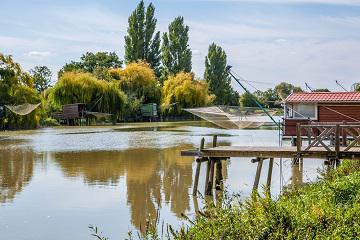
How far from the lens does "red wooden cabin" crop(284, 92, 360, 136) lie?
28.0 meters

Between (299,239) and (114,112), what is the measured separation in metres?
60.8

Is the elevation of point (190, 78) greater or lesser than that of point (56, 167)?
greater

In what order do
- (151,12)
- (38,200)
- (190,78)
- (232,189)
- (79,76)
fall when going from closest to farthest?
(38,200), (232,189), (79,76), (190,78), (151,12)

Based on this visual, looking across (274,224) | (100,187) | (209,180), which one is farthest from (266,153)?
(274,224)

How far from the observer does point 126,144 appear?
117 ft

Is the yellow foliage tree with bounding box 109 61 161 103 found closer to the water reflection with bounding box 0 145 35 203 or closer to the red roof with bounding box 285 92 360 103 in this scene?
the water reflection with bounding box 0 145 35 203

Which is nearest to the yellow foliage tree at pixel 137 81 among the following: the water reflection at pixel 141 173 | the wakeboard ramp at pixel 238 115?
the wakeboard ramp at pixel 238 115

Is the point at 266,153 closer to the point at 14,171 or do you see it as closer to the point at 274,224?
the point at 274,224

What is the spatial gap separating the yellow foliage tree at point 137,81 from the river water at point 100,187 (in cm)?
4319

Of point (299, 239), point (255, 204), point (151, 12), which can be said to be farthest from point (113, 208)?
point (151, 12)

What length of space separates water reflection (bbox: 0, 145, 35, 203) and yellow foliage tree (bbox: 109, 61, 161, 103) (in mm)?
43143

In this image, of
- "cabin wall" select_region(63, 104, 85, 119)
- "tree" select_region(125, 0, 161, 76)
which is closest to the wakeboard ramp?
"cabin wall" select_region(63, 104, 85, 119)

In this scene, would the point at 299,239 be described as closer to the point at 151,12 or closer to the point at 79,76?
the point at 79,76

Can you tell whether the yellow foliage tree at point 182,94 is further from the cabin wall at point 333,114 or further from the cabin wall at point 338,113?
the cabin wall at point 338,113
